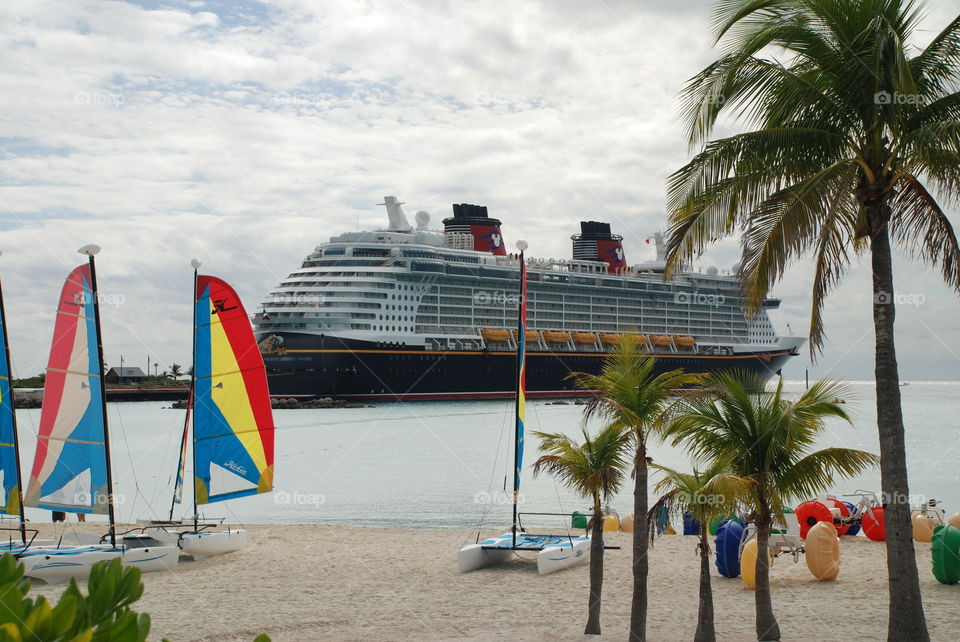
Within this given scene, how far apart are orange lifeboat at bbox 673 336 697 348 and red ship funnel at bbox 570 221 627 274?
809 cm

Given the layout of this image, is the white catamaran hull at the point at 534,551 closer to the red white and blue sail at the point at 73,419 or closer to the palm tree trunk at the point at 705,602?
the palm tree trunk at the point at 705,602

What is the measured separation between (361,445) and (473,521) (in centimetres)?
1918

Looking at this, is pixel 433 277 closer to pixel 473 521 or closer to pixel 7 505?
pixel 473 521

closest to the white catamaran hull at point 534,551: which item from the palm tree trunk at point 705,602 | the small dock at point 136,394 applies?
the palm tree trunk at point 705,602

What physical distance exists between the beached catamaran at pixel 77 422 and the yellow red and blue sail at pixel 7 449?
10.6 inches

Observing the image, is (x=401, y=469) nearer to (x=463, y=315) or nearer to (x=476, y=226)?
(x=463, y=315)

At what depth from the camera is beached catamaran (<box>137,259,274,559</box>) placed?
50.6ft

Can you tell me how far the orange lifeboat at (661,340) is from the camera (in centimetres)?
7256

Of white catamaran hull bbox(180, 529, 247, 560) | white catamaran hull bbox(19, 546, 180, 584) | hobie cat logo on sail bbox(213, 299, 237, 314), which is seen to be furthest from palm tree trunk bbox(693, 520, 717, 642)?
hobie cat logo on sail bbox(213, 299, 237, 314)

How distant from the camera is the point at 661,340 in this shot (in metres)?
73.2

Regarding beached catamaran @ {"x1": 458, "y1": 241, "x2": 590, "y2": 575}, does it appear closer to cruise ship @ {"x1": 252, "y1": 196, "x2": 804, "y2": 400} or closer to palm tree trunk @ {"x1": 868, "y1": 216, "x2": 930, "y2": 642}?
palm tree trunk @ {"x1": 868, "y1": 216, "x2": 930, "y2": 642}

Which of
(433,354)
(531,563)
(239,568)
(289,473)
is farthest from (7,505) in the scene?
(433,354)

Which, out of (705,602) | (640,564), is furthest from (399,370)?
(705,602)

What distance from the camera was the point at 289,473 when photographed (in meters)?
33.0
